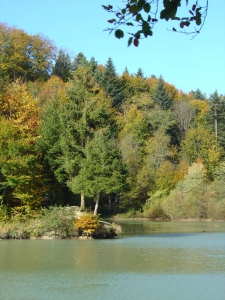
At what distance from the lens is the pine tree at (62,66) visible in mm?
66438

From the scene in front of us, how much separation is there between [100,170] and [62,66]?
44.5m

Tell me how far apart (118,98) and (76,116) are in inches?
1242

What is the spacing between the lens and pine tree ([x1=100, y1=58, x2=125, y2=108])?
60.2 m

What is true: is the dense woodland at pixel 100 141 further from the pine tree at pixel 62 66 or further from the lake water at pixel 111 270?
the lake water at pixel 111 270

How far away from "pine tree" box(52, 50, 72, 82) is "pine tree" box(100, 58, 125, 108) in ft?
22.1

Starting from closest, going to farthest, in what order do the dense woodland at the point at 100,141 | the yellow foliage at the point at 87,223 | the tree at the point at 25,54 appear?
the yellow foliage at the point at 87,223 < the dense woodland at the point at 100,141 < the tree at the point at 25,54

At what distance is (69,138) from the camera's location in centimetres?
2906

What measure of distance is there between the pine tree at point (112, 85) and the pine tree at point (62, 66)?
6.73 m

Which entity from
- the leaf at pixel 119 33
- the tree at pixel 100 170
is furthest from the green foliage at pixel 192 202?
the leaf at pixel 119 33

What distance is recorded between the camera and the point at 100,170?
26.3 metres

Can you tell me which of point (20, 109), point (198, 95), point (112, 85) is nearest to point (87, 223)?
point (20, 109)

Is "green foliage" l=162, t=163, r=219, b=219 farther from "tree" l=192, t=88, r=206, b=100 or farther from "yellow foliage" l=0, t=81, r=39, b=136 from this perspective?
"tree" l=192, t=88, r=206, b=100

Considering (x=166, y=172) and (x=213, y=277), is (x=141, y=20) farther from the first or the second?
(x=166, y=172)

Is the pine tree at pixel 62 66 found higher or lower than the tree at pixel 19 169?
higher
